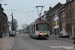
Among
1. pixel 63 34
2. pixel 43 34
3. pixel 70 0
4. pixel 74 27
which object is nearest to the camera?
pixel 43 34

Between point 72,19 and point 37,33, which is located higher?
point 72,19

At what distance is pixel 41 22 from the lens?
25.9m

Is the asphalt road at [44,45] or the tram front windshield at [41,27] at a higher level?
the tram front windshield at [41,27]

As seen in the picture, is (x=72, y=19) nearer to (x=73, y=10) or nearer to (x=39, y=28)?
(x=73, y=10)

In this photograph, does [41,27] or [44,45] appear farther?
[41,27]

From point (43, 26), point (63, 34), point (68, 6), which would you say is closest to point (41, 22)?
point (43, 26)

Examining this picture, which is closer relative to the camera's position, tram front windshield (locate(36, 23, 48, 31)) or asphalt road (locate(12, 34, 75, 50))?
asphalt road (locate(12, 34, 75, 50))

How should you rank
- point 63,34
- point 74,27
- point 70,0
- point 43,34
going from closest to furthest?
point 43,34, point 63,34, point 74,27, point 70,0

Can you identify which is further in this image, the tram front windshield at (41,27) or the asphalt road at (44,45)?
the tram front windshield at (41,27)

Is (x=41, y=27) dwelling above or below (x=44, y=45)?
above

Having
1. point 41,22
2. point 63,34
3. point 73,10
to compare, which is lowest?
point 63,34

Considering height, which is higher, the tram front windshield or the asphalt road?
the tram front windshield

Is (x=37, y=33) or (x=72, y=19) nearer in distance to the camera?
(x=37, y=33)

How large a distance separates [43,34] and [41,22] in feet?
6.80
